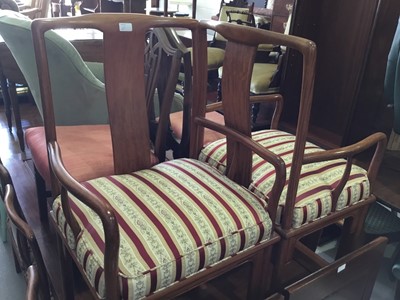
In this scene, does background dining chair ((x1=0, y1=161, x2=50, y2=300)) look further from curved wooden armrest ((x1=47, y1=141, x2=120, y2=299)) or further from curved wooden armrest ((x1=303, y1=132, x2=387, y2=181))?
curved wooden armrest ((x1=303, y1=132, x2=387, y2=181))

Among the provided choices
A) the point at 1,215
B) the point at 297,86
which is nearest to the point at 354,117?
the point at 297,86

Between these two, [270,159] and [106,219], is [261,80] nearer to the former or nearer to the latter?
[270,159]

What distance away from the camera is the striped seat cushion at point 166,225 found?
803 mm

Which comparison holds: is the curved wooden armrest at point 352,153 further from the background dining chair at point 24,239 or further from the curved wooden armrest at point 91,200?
the background dining chair at point 24,239

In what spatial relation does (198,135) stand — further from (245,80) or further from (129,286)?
(129,286)

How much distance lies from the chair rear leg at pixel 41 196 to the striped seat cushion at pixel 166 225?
1.87ft

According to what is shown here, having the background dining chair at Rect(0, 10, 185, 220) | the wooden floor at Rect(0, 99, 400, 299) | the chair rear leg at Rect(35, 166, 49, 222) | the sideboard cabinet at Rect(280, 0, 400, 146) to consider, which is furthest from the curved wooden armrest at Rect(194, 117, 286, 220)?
the sideboard cabinet at Rect(280, 0, 400, 146)

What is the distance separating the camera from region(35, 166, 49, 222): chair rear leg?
1.54 metres

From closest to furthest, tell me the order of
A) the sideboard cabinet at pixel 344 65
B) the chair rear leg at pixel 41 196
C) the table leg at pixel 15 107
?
the chair rear leg at pixel 41 196 → the sideboard cabinet at pixel 344 65 → the table leg at pixel 15 107

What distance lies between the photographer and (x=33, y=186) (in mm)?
1933

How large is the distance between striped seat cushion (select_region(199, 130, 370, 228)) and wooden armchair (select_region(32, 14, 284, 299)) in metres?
0.08

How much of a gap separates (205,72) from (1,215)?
93cm

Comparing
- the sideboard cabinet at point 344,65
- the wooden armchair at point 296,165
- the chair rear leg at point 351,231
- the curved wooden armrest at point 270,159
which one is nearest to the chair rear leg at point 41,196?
the wooden armchair at point 296,165

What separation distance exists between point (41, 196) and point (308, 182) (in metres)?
1.11
